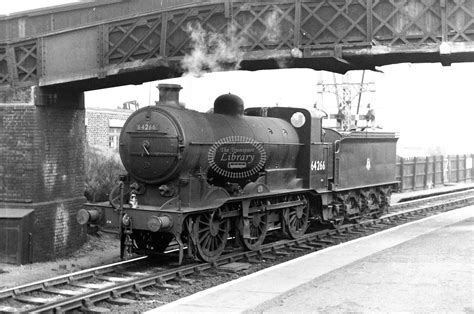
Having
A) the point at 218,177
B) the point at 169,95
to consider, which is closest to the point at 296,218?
the point at 218,177

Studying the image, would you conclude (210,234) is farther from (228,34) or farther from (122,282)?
(228,34)

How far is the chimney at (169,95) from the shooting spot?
1008 cm

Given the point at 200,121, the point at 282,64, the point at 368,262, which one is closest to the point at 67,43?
the point at 200,121

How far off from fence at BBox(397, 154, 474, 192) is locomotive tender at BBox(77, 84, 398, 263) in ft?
47.2

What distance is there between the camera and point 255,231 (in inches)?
459

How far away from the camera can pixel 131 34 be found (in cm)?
1153

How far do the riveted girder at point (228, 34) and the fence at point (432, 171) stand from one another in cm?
1681

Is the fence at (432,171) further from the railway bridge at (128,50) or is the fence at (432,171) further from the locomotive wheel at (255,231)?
the railway bridge at (128,50)

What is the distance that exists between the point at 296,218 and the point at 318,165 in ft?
4.41

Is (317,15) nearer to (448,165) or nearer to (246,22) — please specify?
(246,22)

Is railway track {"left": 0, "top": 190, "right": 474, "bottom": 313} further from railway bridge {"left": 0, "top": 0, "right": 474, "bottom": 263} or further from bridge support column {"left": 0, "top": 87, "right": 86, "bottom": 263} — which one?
railway bridge {"left": 0, "top": 0, "right": 474, "bottom": 263}

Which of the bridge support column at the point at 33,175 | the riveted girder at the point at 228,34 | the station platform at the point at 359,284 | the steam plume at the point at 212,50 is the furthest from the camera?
the steam plume at the point at 212,50

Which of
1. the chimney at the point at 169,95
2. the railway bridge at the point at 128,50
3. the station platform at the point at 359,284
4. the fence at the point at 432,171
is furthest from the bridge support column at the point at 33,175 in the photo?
the fence at the point at 432,171

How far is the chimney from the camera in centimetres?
1008
